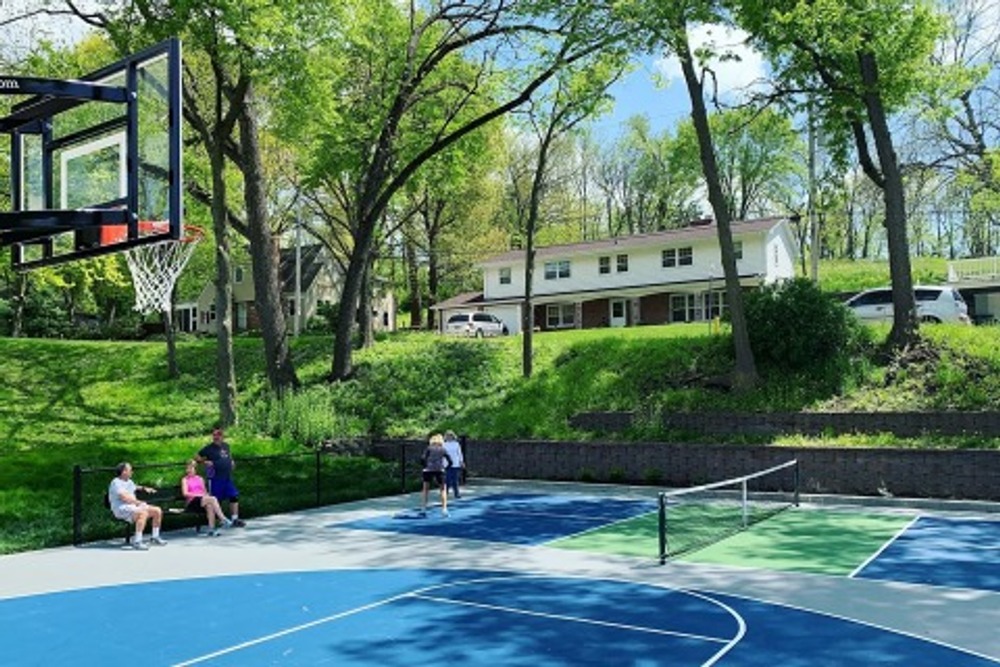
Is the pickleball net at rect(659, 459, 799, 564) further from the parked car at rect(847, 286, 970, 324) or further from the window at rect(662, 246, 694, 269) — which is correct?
the window at rect(662, 246, 694, 269)

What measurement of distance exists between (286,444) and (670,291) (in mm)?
31175

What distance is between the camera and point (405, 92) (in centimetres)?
3112

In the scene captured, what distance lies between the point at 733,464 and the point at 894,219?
867 cm

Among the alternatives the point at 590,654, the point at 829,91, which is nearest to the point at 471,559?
the point at 590,654

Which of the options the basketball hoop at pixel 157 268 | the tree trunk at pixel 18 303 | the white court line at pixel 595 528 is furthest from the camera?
the tree trunk at pixel 18 303

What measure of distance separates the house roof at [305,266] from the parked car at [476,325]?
58.9 ft

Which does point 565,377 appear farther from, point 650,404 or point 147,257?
point 147,257

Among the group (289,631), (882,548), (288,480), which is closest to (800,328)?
(882,548)

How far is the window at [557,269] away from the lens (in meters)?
55.5

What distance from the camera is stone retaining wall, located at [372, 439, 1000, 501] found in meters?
18.4

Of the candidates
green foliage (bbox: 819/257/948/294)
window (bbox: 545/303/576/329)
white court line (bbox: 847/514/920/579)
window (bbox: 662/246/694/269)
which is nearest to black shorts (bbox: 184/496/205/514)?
white court line (bbox: 847/514/920/579)

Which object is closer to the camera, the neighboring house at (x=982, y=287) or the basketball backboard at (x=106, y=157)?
the basketball backboard at (x=106, y=157)

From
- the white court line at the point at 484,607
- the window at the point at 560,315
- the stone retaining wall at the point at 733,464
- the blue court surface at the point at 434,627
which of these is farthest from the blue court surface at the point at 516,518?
the window at the point at 560,315

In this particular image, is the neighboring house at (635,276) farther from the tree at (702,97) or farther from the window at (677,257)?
the tree at (702,97)
